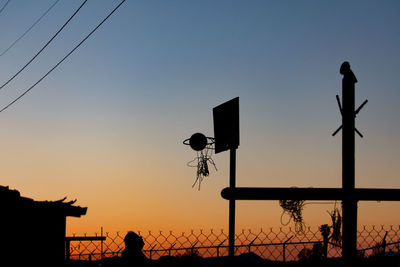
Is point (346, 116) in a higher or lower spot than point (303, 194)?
higher

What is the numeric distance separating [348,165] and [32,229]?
31.8ft

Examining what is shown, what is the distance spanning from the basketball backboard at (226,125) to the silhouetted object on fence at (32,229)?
611 centimetres

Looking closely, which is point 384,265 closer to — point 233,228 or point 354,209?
point 233,228

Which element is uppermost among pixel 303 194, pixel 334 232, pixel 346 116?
pixel 346 116

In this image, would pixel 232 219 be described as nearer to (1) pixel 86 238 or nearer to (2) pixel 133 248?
(2) pixel 133 248

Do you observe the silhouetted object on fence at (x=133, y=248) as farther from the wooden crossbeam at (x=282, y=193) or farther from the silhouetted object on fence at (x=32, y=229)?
the silhouetted object on fence at (x=32, y=229)

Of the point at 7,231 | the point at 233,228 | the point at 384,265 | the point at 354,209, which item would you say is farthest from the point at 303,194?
the point at 7,231

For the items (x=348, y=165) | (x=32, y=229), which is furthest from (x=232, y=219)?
(x=32, y=229)

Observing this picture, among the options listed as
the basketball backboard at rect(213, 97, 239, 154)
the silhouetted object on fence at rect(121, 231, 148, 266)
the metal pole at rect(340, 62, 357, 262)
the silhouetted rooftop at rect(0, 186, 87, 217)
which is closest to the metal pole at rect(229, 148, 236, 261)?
the basketball backboard at rect(213, 97, 239, 154)

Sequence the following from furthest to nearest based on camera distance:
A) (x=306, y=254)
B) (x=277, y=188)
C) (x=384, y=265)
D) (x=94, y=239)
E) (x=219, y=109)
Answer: (x=306, y=254) → (x=94, y=239) → (x=219, y=109) → (x=384, y=265) → (x=277, y=188)

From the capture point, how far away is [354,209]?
3.41 metres

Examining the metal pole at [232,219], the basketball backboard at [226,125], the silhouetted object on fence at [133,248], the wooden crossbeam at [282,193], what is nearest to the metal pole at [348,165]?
the wooden crossbeam at [282,193]

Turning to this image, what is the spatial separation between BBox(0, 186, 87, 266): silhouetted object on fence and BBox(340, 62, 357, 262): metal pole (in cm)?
815

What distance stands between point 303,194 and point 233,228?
6.04 feet
